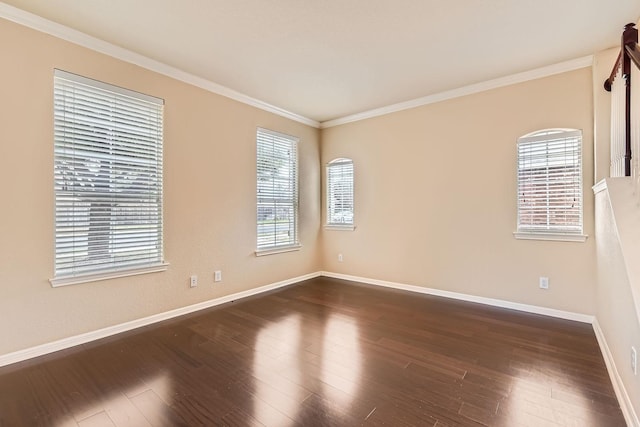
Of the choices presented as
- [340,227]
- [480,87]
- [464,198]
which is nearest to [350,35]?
[480,87]

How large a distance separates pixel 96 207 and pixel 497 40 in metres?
4.01

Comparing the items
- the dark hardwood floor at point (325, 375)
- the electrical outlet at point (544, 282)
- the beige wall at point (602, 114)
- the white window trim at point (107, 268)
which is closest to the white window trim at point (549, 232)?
the beige wall at point (602, 114)

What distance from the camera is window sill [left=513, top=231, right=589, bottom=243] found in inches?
122

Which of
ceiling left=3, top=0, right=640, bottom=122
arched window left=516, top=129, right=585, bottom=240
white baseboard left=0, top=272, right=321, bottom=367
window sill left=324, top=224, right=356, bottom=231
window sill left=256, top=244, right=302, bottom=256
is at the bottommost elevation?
white baseboard left=0, top=272, right=321, bottom=367

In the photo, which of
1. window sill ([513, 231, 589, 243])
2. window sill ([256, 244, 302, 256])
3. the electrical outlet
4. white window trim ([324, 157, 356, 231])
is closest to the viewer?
window sill ([513, 231, 589, 243])

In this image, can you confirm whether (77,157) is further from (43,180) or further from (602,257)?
(602,257)

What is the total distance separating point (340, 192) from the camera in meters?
5.16

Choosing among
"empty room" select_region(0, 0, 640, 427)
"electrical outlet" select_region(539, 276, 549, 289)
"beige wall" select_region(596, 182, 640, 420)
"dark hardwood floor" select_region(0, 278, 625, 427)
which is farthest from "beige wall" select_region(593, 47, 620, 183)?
"dark hardwood floor" select_region(0, 278, 625, 427)

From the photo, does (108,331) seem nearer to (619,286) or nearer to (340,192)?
(340,192)

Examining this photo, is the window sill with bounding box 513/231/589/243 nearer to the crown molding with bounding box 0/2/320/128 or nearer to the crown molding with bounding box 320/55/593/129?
the crown molding with bounding box 320/55/593/129

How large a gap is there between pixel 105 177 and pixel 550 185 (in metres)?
4.61

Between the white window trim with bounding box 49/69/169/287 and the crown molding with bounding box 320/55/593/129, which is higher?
the crown molding with bounding box 320/55/593/129

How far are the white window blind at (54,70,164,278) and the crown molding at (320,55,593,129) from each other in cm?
294

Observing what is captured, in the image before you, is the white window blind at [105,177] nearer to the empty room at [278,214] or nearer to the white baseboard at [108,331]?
the empty room at [278,214]
